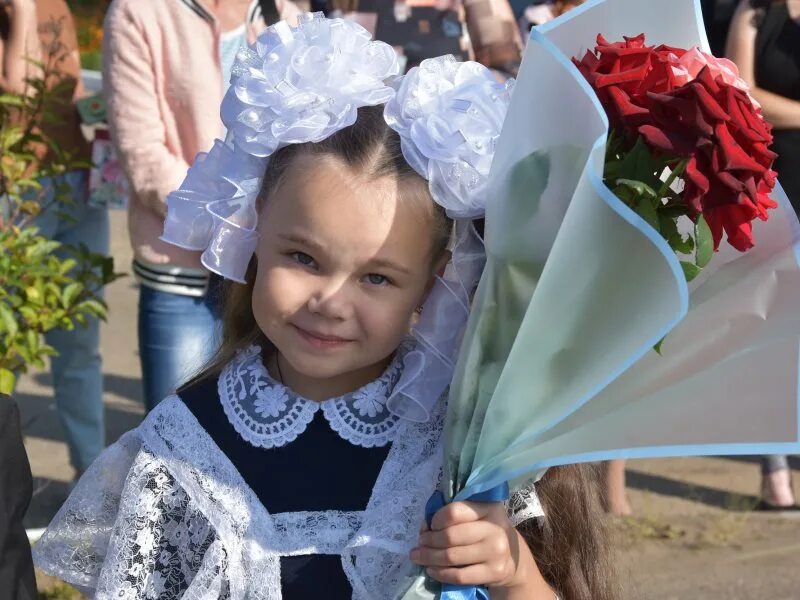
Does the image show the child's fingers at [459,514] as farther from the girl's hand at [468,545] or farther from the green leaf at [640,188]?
the green leaf at [640,188]

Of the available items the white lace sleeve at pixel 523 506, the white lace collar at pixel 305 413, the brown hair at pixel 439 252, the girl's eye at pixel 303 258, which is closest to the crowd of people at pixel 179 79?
the brown hair at pixel 439 252

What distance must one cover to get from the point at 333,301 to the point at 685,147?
1.99 feet

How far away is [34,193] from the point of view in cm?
368

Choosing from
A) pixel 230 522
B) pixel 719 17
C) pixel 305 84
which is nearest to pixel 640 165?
pixel 305 84

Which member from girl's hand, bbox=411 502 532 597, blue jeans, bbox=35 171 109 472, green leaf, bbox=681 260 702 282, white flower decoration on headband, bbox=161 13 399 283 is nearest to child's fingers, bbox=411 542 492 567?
girl's hand, bbox=411 502 532 597

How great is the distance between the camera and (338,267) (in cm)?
181

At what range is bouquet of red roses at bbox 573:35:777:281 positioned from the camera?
1.43 meters

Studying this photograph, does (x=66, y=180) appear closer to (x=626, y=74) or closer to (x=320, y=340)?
(x=320, y=340)

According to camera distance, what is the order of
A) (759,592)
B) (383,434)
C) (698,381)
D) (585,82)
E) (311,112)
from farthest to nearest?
(759,592), (383,434), (311,112), (698,381), (585,82)

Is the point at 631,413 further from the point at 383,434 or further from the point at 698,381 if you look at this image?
the point at 383,434

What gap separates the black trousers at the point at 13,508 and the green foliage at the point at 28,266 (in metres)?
1.46

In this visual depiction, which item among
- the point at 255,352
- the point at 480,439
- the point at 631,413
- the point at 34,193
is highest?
the point at 631,413

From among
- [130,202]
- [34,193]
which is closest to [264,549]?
[130,202]

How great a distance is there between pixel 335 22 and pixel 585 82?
61 centimetres
